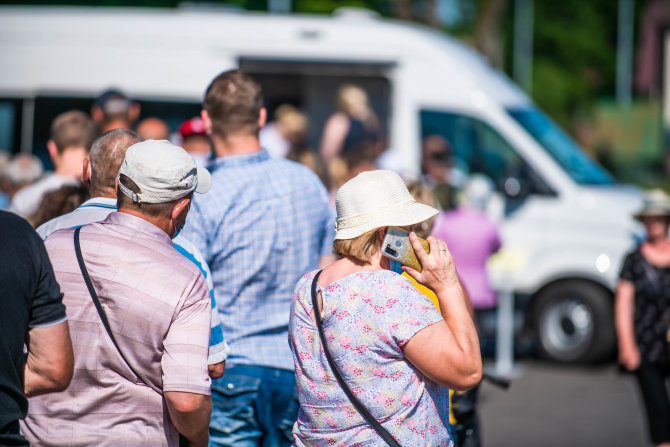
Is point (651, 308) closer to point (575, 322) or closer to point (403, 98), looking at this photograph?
point (575, 322)

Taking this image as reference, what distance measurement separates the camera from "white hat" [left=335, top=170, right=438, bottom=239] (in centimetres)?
300

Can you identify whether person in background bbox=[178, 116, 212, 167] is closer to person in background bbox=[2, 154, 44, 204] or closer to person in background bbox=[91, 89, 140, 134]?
person in background bbox=[91, 89, 140, 134]

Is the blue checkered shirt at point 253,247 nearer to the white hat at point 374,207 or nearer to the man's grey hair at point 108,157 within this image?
the man's grey hair at point 108,157

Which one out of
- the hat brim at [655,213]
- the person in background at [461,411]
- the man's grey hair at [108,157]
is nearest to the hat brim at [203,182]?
the man's grey hair at [108,157]

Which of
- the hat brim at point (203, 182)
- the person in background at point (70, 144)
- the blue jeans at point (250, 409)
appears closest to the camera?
the hat brim at point (203, 182)

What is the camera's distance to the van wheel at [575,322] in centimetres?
984

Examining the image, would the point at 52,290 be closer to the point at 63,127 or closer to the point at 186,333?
the point at 186,333

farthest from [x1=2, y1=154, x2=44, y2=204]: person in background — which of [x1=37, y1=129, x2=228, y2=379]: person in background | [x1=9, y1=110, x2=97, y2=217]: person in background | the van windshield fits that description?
the van windshield

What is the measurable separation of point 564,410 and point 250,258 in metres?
5.03

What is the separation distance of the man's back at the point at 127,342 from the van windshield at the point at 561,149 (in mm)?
7532

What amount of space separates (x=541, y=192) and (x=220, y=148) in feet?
20.9

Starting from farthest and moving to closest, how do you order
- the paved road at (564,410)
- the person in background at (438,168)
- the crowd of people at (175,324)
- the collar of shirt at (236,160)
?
the person in background at (438,168), the paved road at (564,410), the collar of shirt at (236,160), the crowd of people at (175,324)

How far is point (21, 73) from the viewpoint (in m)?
9.83

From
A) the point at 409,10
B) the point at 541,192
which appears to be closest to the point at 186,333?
the point at 541,192
